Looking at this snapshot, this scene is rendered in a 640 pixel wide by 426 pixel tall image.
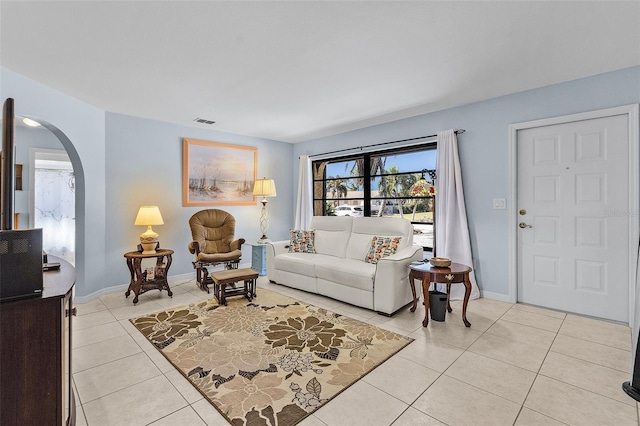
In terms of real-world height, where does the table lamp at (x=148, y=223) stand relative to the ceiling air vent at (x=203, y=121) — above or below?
below

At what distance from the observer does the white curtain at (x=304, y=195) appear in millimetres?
5766

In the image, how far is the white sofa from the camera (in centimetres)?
317

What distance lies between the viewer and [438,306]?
3.04m

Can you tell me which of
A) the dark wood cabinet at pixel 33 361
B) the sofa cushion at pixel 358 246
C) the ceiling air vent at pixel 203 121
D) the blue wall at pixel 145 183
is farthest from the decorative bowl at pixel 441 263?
the ceiling air vent at pixel 203 121

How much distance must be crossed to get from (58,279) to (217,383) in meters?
1.13

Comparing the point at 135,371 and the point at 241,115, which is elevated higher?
the point at 241,115

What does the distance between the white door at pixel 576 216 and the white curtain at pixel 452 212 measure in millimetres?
581

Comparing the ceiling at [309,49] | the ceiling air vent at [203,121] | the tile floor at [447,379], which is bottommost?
the tile floor at [447,379]

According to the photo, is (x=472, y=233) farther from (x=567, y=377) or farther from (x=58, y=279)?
(x=58, y=279)

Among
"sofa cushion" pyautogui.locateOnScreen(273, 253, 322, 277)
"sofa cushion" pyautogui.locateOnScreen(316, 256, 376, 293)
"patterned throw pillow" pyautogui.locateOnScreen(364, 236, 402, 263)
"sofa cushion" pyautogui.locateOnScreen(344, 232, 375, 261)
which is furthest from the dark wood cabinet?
"sofa cushion" pyautogui.locateOnScreen(344, 232, 375, 261)

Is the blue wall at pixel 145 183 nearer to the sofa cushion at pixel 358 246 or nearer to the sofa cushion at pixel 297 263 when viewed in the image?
the sofa cushion at pixel 297 263

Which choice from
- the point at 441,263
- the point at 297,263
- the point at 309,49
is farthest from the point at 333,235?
the point at 309,49

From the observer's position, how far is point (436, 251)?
13.0 feet

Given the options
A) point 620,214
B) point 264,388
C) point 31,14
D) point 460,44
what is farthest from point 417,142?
point 31,14
